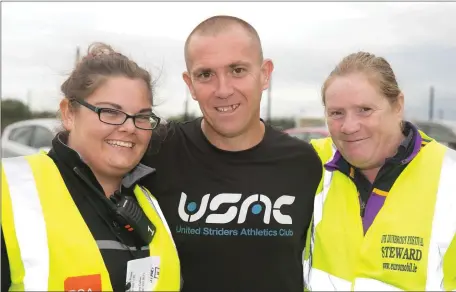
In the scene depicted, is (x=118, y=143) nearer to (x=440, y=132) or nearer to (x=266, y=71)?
(x=266, y=71)

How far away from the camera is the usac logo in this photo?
2295 millimetres

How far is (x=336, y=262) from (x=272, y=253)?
413 mm

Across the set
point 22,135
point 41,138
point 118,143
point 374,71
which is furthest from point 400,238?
point 22,135

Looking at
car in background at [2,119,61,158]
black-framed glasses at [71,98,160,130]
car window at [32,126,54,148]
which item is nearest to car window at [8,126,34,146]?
car in background at [2,119,61,158]

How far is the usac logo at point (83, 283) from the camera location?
7.53 feet

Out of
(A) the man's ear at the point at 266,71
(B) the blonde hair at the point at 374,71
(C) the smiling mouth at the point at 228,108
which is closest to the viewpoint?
(B) the blonde hair at the point at 374,71

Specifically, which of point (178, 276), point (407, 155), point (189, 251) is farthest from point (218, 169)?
point (407, 155)

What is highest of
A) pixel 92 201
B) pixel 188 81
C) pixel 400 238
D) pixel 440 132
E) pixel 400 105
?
pixel 440 132

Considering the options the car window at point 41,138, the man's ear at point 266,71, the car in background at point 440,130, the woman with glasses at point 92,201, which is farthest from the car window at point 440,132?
the woman with glasses at point 92,201

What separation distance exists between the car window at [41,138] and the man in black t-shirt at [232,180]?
313 inches

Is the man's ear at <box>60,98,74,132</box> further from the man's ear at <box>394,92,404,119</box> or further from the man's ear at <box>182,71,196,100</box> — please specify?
the man's ear at <box>394,92,404,119</box>

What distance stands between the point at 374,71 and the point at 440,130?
12577 mm

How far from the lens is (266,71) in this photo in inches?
135

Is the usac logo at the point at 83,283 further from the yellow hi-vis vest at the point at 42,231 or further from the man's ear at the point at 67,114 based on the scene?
the man's ear at the point at 67,114
